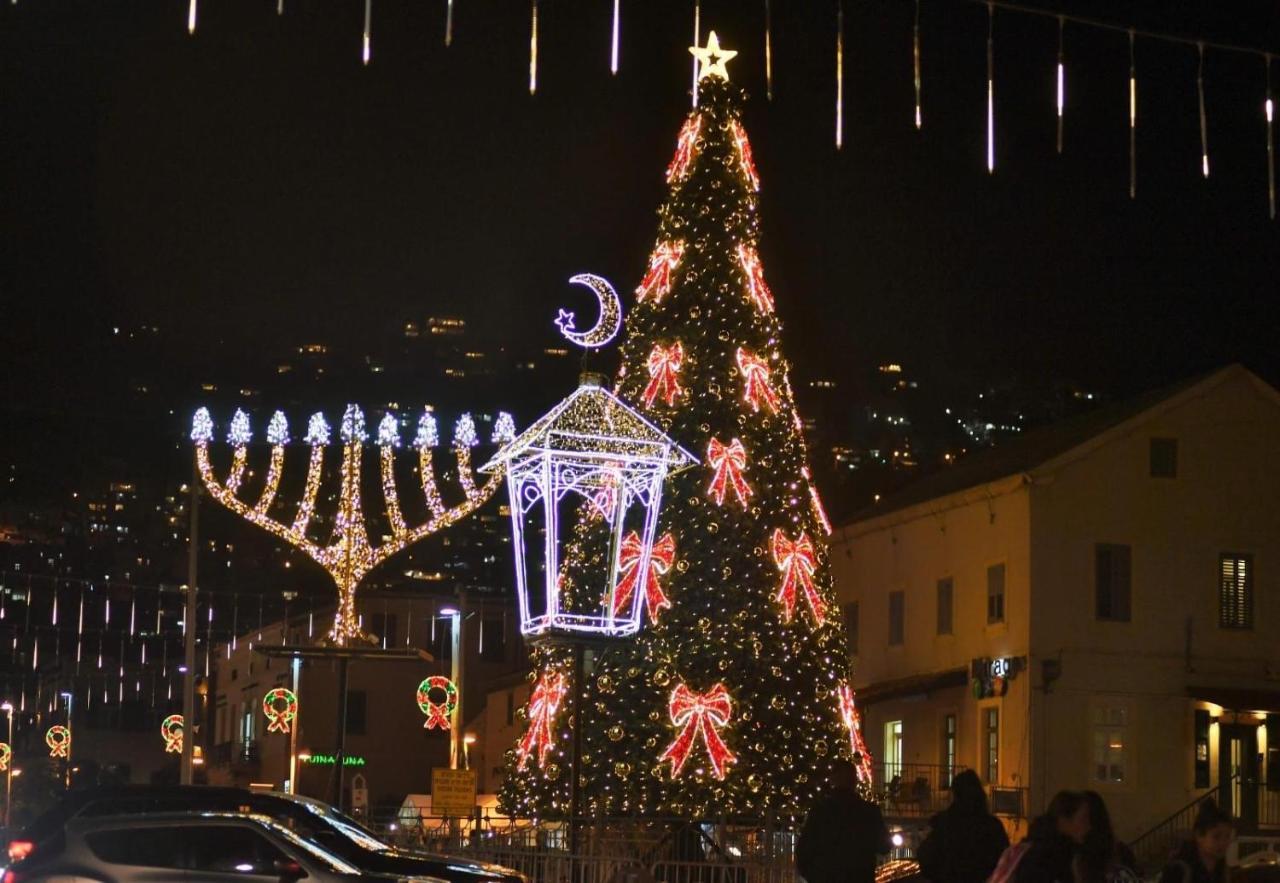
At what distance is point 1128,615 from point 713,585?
40.9ft

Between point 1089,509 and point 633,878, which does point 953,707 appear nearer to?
point 1089,509

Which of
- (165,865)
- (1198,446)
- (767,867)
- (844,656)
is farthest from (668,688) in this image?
(1198,446)

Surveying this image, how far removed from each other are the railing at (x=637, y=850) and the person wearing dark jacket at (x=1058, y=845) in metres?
7.45

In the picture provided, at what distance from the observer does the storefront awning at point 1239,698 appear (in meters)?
37.7

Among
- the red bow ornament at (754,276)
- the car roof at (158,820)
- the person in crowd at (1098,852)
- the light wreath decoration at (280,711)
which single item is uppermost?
the red bow ornament at (754,276)

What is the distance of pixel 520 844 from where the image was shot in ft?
82.9

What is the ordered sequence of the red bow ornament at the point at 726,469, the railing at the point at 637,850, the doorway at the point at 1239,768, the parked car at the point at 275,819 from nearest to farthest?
the parked car at the point at 275,819 → the railing at the point at 637,850 → the red bow ornament at the point at 726,469 → the doorway at the point at 1239,768

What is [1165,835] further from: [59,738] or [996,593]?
[59,738]

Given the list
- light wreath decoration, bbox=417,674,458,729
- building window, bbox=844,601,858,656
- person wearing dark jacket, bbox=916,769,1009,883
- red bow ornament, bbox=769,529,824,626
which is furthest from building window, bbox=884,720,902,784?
person wearing dark jacket, bbox=916,769,1009,883

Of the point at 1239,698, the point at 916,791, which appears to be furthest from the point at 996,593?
the point at 1239,698

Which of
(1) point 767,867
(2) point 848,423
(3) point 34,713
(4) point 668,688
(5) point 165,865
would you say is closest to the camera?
(5) point 165,865

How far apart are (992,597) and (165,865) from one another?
25151mm

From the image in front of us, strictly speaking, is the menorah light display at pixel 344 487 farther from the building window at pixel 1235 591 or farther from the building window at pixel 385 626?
the building window at pixel 385 626

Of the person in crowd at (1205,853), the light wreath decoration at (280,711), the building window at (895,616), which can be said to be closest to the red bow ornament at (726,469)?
the building window at (895,616)
